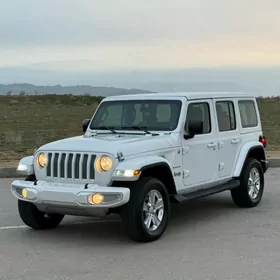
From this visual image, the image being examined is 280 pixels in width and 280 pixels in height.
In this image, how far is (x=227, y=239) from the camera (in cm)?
721

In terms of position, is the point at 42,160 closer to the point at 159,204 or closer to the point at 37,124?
the point at 159,204

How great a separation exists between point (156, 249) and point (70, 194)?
118 centimetres

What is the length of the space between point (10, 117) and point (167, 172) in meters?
26.5

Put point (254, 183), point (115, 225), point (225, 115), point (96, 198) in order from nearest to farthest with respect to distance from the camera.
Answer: point (96, 198)
point (115, 225)
point (225, 115)
point (254, 183)

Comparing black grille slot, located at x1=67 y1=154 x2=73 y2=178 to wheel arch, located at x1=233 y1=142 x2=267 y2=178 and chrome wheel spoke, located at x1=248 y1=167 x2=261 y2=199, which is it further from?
chrome wheel spoke, located at x1=248 y1=167 x2=261 y2=199

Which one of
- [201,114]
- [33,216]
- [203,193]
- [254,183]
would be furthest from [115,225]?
[254,183]

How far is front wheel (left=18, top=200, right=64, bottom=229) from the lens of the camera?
25.2 feet

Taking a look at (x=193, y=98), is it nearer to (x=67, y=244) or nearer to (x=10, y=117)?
(x=67, y=244)

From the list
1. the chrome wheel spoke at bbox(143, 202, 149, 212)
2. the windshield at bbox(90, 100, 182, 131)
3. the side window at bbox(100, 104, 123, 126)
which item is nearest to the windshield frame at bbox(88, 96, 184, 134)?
the windshield at bbox(90, 100, 182, 131)

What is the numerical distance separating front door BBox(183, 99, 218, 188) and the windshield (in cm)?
24

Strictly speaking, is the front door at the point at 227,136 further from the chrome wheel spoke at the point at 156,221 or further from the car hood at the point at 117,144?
the chrome wheel spoke at the point at 156,221

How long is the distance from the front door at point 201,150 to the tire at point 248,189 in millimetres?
731

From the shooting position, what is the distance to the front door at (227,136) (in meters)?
8.80

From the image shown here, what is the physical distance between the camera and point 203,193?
26.8ft
